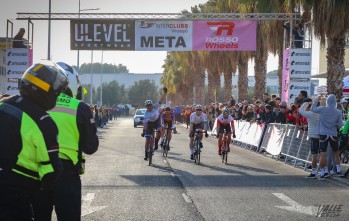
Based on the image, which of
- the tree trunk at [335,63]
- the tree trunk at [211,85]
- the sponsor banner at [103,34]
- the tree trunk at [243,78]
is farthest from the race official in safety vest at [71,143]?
the tree trunk at [211,85]

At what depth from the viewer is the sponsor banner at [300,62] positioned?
2330cm

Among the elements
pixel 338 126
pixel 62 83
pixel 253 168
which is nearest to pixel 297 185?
pixel 338 126

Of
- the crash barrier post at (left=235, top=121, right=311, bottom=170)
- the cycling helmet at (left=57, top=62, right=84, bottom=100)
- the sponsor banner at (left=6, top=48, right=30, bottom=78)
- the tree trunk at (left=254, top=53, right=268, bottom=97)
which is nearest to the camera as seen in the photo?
the cycling helmet at (left=57, top=62, right=84, bottom=100)

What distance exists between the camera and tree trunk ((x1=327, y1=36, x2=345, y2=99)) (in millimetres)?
21984

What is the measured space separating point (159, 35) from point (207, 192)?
1374 centimetres

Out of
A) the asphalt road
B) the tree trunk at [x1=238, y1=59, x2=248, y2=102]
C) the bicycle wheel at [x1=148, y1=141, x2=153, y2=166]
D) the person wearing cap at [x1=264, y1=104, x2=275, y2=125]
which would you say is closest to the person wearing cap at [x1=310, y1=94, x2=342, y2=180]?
the asphalt road

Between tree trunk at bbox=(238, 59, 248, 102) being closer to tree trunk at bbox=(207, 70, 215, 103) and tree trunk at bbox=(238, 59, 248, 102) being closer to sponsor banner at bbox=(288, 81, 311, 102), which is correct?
tree trunk at bbox=(207, 70, 215, 103)

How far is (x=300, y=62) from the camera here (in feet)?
76.6

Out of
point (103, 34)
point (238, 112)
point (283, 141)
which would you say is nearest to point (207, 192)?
point (283, 141)

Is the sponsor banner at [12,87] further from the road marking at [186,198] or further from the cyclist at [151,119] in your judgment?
the road marking at [186,198]

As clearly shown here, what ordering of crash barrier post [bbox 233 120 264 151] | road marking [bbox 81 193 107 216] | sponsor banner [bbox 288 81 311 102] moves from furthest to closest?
crash barrier post [bbox 233 120 264 151] < sponsor banner [bbox 288 81 311 102] < road marking [bbox 81 193 107 216]

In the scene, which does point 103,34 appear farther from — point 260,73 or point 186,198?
point 186,198

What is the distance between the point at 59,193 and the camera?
502cm

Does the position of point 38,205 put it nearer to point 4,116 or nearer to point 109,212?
point 4,116
